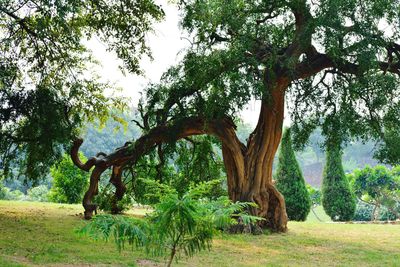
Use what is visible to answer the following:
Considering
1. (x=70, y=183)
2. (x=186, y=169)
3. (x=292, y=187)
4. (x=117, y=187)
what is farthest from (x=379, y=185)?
(x=117, y=187)

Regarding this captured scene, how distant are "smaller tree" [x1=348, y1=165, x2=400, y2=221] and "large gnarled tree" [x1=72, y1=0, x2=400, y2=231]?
1337 cm

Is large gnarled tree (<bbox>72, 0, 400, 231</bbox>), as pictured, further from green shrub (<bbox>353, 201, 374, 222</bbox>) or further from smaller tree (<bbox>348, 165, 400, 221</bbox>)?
green shrub (<bbox>353, 201, 374, 222</bbox>)

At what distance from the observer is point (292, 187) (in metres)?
20.1

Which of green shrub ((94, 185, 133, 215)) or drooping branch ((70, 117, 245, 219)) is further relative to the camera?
green shrub ((94, 185, 133, 215))

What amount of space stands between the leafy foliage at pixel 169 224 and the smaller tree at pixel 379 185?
2113cm

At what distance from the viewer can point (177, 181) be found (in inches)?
620

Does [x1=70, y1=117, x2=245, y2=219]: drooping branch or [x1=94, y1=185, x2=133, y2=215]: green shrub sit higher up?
[x1=70, y1=117, x2=245, y2=219]: drooping branch

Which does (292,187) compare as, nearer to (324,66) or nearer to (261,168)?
(261,168)

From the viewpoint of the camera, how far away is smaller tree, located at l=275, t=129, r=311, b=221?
2012 centimetres

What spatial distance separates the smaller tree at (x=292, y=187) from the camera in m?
20.1

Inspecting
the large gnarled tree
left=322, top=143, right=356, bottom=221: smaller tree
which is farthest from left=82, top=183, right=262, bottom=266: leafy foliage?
left=322, top=143, right=356, bottom=221: smaller tree

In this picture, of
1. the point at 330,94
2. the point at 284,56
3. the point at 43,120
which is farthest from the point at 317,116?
the point at 43,120

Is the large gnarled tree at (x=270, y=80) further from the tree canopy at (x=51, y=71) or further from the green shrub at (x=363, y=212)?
the green shrub at (x=363, y=212)

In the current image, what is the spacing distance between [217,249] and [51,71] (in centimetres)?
643
